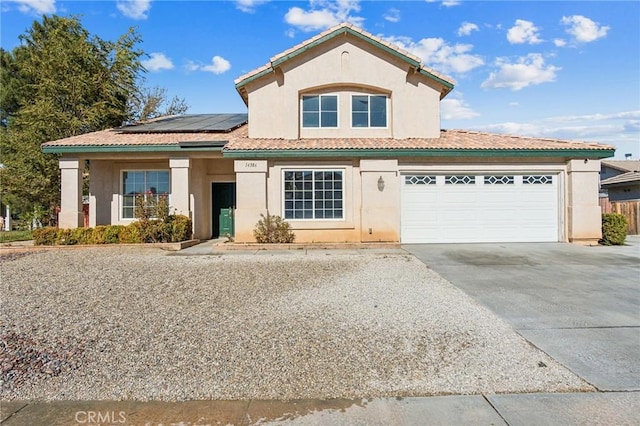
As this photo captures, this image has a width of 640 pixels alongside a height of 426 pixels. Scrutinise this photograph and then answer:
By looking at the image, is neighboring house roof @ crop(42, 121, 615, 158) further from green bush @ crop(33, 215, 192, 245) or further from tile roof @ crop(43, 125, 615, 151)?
green bush @ crop(33, 215, 192, 245)

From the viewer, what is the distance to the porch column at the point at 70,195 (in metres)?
14.1

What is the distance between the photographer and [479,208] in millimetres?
13594

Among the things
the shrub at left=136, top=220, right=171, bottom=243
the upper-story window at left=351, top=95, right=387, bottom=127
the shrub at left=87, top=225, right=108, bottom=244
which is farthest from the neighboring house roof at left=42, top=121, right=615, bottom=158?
the shrub at left=87, top=225, right=108, bottom=244

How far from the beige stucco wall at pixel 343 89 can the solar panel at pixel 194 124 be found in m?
2.81

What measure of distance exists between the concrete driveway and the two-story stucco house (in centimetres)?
152

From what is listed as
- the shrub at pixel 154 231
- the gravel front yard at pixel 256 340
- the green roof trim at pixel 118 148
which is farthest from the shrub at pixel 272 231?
the gravel front yard at pixel 256 340

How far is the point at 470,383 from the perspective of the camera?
12.2ft

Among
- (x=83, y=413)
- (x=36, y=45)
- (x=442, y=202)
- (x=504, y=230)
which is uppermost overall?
(x=36, y=45)

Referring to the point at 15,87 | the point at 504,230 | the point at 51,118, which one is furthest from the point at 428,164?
the point at 15,87

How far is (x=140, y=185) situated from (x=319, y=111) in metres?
8.04

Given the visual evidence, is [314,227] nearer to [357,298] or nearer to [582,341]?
[357,298]

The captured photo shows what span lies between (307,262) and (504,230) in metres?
7.96

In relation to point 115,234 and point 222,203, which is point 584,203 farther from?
point 115,234

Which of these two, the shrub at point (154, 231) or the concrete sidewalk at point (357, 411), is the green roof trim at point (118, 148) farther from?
the concrete sidewalk at point (357, 411)
